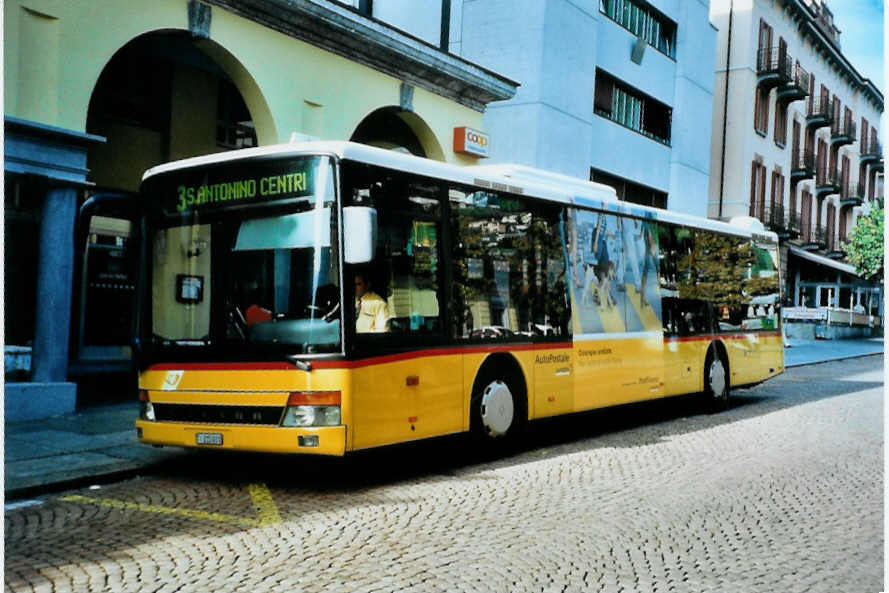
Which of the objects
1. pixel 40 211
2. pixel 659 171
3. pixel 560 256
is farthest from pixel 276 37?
pixel 659 171

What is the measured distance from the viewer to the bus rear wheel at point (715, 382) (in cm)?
1401

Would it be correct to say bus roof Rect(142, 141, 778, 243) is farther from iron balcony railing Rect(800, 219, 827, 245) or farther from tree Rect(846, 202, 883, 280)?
iron balcony railing Rect(800, 219, 827, 245)

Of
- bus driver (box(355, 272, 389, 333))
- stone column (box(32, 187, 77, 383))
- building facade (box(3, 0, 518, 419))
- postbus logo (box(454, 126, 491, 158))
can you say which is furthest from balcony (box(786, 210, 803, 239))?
bus driver (box(355, 272, 389, 333))

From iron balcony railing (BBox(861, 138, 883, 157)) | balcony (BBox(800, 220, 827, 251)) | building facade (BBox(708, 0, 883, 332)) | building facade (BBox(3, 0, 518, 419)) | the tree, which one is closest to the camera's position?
building facade (BBox(3, 0, 518, 419))

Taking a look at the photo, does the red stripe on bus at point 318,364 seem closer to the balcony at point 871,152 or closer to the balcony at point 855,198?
the balcony at point 855,198

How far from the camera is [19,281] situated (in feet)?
40.8

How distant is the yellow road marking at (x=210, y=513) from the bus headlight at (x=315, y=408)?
65 centimetres

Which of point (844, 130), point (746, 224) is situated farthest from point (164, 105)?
point (844, 130)

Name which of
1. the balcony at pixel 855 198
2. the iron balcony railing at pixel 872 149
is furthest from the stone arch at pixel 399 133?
the iron balcony railing at pixel 872 149

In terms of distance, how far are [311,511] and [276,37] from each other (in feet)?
30.0

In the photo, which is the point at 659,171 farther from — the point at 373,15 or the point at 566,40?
the point at 373,15

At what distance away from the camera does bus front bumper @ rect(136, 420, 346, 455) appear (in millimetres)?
7406

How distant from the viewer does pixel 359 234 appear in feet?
24.2

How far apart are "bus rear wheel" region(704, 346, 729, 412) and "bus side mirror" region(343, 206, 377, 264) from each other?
Result: 26.1 feet
